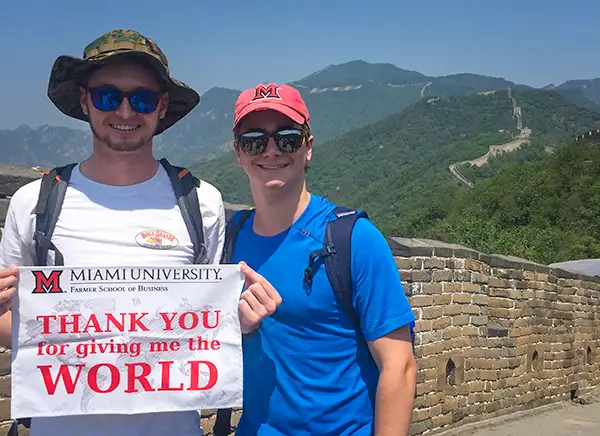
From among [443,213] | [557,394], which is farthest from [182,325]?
[443,213]

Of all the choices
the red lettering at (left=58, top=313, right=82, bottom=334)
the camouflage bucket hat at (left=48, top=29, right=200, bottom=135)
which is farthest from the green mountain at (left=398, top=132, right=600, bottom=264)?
the red lettering at (left=58, top=313, right=82, bottom=334)

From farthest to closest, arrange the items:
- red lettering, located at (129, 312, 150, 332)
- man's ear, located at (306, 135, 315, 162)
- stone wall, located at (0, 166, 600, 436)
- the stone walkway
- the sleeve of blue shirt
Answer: the stone walkway, stone wall, located at (0, 166, 600, 436), man's ear, located at (306, 135, 315, 162), red lettering, located at (129, 312, 150, 332), the sleeve of blue shirt

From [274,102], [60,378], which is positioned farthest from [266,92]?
[60,378]

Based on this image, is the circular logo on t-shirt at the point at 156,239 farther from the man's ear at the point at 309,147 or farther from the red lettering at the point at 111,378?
the man's ear at the point at 309,147

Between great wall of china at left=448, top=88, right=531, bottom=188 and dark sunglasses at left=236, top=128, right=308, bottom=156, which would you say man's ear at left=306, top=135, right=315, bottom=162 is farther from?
great wall of china at left=448, top=88, right=531, bottom=188

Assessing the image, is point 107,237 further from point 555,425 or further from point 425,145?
point 425,145

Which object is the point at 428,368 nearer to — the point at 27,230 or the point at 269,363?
the point at 269,363

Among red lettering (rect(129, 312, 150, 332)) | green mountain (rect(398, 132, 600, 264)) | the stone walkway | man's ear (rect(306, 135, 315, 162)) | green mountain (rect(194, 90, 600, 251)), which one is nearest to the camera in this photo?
red lettering (rect(129, 312, 150, 332))
